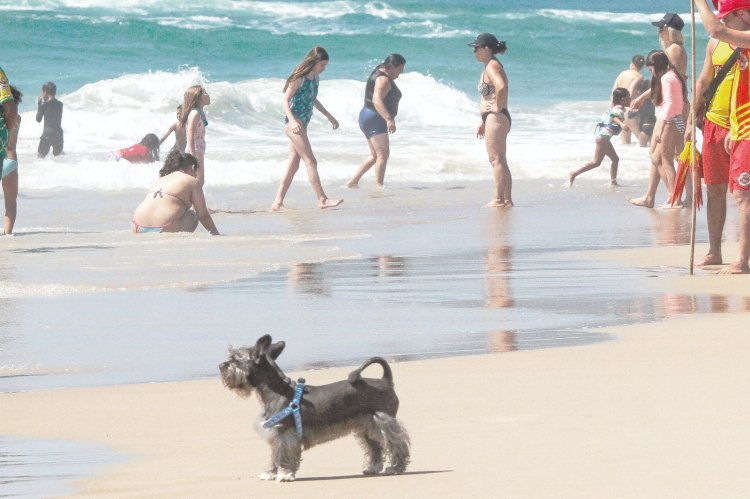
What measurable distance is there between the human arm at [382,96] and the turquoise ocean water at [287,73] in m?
2.78

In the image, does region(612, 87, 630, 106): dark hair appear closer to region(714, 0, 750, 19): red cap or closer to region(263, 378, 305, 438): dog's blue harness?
region(714, 0, 750, 19): red cap

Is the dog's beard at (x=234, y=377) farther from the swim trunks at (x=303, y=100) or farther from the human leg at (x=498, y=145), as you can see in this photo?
the swim trunks at (x=303, y=100)

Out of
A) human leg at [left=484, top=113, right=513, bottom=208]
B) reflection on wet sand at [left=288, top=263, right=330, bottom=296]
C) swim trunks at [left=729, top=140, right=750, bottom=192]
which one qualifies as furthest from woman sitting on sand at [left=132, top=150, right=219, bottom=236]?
swim trunks at [left=729, top=140, right=750, bottom=192]

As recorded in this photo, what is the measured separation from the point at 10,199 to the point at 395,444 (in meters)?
8.79

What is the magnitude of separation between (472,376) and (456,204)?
1014 centimetres

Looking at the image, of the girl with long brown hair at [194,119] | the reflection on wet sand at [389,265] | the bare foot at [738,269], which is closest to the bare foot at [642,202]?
the girl with long brown hair at [194,119]

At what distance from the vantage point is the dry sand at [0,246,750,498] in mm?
4477

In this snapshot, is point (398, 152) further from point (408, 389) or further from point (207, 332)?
point (408, 389)

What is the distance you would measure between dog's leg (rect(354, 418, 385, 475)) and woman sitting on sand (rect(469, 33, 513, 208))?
992cm

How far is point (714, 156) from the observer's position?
9.52 metres

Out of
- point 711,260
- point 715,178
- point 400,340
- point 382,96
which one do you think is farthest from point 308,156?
point 400,340

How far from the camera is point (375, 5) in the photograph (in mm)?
57188

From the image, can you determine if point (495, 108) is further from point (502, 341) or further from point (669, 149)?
point (502, 341)

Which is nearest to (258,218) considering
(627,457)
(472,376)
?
(472,376)
